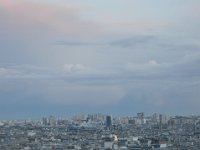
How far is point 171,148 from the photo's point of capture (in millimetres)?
51094

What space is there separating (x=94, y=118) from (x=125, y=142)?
193ft

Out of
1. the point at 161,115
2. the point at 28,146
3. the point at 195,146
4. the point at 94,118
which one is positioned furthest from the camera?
the point at 94,118

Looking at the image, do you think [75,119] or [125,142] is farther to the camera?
[75,119]

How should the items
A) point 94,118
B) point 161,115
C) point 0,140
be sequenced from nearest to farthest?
point 0,140
point 161,115
point 94,118

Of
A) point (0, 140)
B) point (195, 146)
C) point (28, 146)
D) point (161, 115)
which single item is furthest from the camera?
point (161, 115)

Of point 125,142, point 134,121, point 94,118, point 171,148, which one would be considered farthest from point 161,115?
point 171,148

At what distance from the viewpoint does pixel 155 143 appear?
5491cm

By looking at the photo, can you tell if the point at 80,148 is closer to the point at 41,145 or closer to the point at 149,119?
the point at 41,145

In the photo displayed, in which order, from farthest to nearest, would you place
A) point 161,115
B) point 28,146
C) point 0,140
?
1. point 161,115
2. point 0,140
3. point 28,146

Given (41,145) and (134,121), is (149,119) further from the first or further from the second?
(41,145)

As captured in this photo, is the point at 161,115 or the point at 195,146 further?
the point at 161,115

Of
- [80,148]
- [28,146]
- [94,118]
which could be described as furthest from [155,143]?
[94,118]

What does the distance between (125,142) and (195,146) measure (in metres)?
7.40

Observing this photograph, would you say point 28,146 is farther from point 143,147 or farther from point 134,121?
point 134,121
